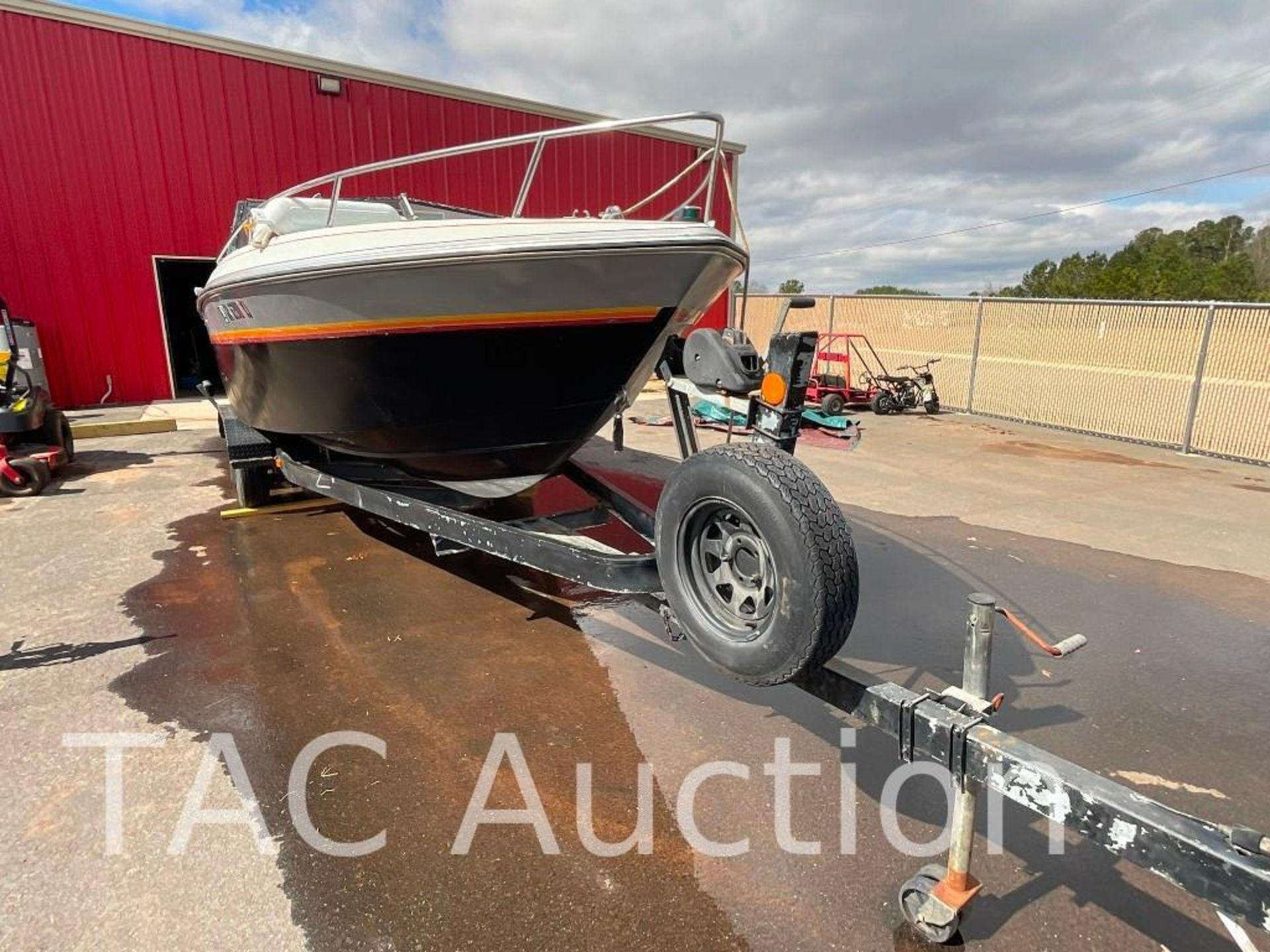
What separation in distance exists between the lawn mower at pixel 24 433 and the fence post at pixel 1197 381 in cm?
1135

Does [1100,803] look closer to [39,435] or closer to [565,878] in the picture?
[565,878]

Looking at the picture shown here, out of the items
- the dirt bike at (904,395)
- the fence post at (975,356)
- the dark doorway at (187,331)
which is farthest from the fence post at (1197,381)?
the dark doorway at (187,331)

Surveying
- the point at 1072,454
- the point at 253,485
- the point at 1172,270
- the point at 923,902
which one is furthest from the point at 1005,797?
the point at 1172,270

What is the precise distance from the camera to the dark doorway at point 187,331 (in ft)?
36.5

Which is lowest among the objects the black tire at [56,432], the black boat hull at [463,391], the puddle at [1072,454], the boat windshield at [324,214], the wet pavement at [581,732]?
the puddle at [1072,454]

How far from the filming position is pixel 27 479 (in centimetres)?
545

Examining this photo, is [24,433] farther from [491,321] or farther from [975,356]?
[975,356]

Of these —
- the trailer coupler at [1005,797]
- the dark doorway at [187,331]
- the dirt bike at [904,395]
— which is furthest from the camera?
the dark doorway at [187,331]

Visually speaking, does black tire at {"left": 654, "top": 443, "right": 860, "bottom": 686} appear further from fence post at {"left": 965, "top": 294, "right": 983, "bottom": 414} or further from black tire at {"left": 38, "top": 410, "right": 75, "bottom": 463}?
fence post at {"left": 965, "top": 294, "right": 983, "bottom": 414}

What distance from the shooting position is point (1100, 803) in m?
1.38

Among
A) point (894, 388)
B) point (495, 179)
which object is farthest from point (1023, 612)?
point (495, 179)

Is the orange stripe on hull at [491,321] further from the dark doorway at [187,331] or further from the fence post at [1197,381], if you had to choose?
the dark doorway at [187,331]

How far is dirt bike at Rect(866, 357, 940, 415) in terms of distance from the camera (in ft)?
35.9

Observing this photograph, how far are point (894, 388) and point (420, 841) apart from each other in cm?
1064
